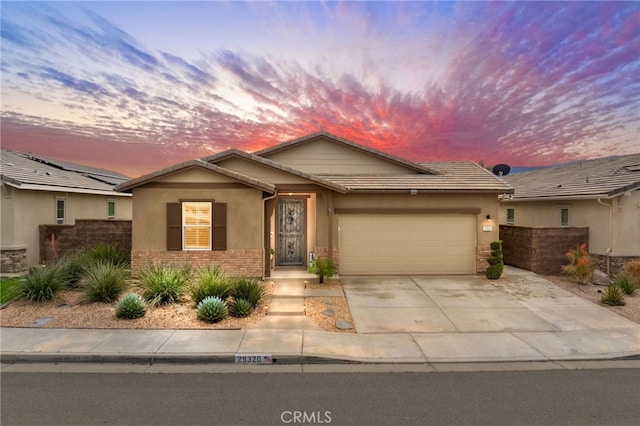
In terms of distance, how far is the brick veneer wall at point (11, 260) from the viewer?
13.1 meters

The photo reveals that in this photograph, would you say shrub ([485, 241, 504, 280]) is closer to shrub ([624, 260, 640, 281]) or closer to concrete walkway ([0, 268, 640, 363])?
concrete walkway ([0, 268, 640, 363])

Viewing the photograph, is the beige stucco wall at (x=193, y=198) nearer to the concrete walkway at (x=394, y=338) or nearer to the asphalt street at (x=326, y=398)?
the concrete walkway at (x=394, y=338)

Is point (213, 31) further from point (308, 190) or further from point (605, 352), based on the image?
point (605, 352)

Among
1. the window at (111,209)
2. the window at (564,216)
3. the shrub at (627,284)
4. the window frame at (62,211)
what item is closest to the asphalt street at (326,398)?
the shrub at (627,284)

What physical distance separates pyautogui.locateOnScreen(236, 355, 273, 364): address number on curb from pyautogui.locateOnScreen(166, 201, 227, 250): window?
5.71 m

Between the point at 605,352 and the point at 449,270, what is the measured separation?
21.6 ft

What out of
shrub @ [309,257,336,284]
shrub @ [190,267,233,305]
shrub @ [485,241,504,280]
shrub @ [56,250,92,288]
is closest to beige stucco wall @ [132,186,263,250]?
shrub @ [56,250,92,288]

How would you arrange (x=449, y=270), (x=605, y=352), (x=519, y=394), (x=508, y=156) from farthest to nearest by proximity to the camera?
1. (x=508, y=156)
2. (x=449, y=270)
3. (x=605, y=352)
4. (x=519, y=394)

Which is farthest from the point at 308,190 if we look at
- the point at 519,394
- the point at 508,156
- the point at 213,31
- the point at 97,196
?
the point at 508,156

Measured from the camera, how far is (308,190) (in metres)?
12.4

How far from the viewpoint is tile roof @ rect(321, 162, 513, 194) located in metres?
13.0

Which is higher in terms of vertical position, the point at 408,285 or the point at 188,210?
the point at 188,210

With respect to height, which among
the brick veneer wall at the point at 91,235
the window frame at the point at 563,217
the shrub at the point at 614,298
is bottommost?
the shrub at the point at 614,298

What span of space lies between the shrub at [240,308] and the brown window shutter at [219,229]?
3320 mm
